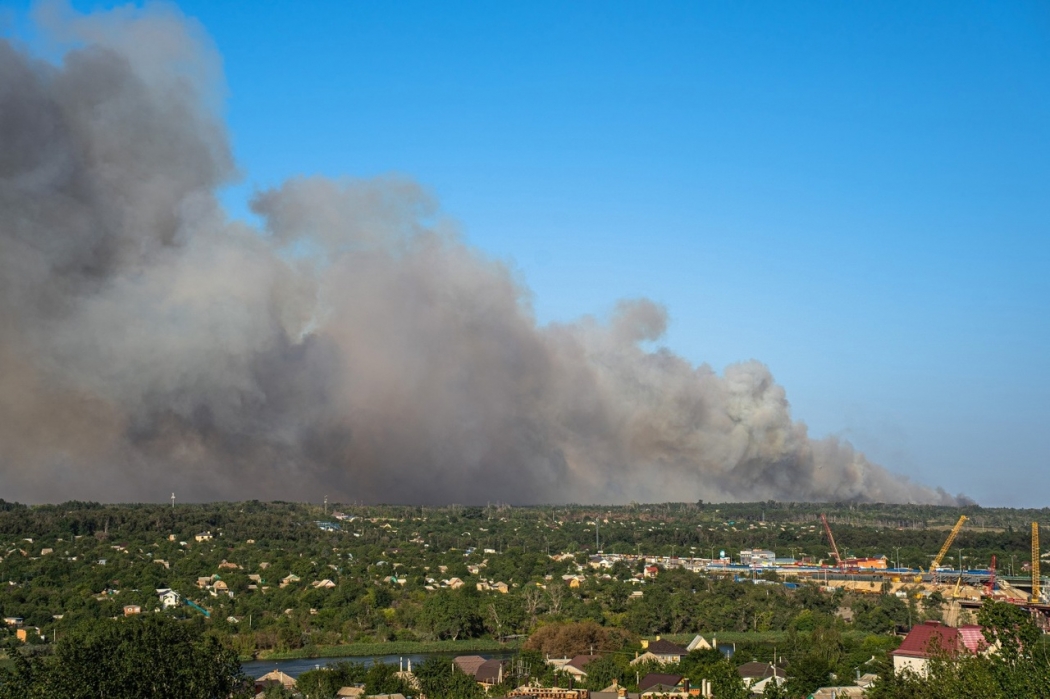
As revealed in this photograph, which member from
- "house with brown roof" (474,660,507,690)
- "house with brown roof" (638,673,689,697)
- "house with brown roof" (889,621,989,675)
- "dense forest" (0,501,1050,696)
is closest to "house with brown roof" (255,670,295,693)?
"dense forest" (0,501,1050,696)

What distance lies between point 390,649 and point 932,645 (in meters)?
25.2

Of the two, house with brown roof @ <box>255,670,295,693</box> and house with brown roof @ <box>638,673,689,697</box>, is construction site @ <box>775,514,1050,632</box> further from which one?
house with brown roof @ <box>255,670,295,693</box>

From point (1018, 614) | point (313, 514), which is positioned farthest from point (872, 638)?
point (313, 514)

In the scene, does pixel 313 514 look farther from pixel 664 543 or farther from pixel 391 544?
pixel 664 543

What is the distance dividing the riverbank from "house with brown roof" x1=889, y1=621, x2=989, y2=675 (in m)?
18.6

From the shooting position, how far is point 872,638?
4806 cm

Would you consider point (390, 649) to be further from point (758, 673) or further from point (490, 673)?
point (758, 673)

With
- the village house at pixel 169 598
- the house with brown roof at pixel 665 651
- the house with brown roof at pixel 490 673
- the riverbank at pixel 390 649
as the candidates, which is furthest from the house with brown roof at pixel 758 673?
the village house at pixel 169 598

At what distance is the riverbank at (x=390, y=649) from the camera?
158 feet

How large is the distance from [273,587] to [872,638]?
3041cm

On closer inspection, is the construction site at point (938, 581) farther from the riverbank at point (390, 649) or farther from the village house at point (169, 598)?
the village house at point (169, 598)

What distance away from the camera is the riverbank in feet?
158

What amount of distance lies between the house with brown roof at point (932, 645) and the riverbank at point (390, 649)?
61.1 feet

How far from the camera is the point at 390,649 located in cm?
4969
